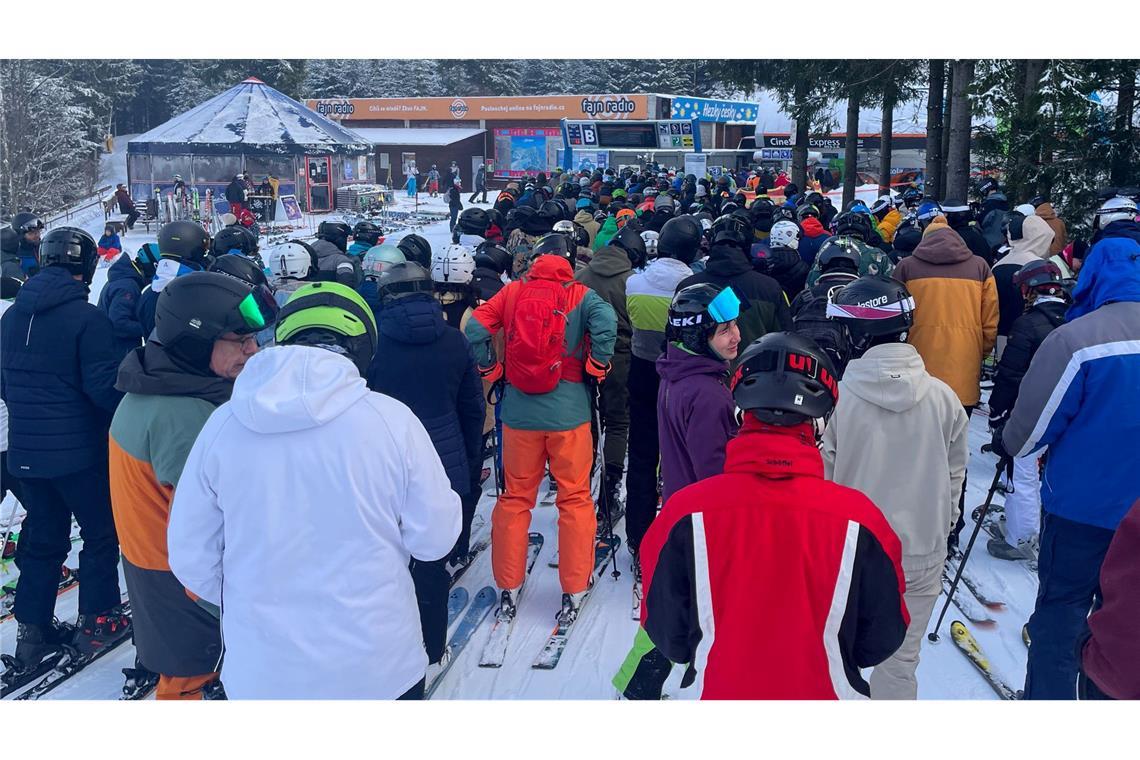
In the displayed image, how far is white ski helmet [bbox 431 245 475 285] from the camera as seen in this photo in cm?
533

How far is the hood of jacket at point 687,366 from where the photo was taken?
11.0 feet

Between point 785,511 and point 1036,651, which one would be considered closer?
point 785,511

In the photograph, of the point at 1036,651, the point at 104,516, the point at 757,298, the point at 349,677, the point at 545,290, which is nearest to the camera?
the point at 349,677

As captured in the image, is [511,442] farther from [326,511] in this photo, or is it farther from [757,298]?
[326,511]

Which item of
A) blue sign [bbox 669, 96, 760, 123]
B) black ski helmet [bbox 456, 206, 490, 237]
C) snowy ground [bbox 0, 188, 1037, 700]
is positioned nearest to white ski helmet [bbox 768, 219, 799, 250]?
snowy ground [bbox 0, 188, 1037, 700]

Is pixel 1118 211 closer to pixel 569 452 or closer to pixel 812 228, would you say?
pixel 812 228

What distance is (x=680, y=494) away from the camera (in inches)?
83.5

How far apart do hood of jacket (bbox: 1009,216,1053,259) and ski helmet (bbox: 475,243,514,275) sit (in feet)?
12.0

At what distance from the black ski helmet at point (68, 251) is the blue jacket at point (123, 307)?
2.64 ft

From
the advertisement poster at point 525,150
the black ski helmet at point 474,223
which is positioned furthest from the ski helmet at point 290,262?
the advertisement poster at point 525,150

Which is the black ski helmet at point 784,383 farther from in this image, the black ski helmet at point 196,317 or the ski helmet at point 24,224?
the ski helmet at point 24,224

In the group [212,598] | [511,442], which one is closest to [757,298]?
[511,442]

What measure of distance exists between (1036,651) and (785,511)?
2.08 metres

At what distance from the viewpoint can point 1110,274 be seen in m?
3.39
